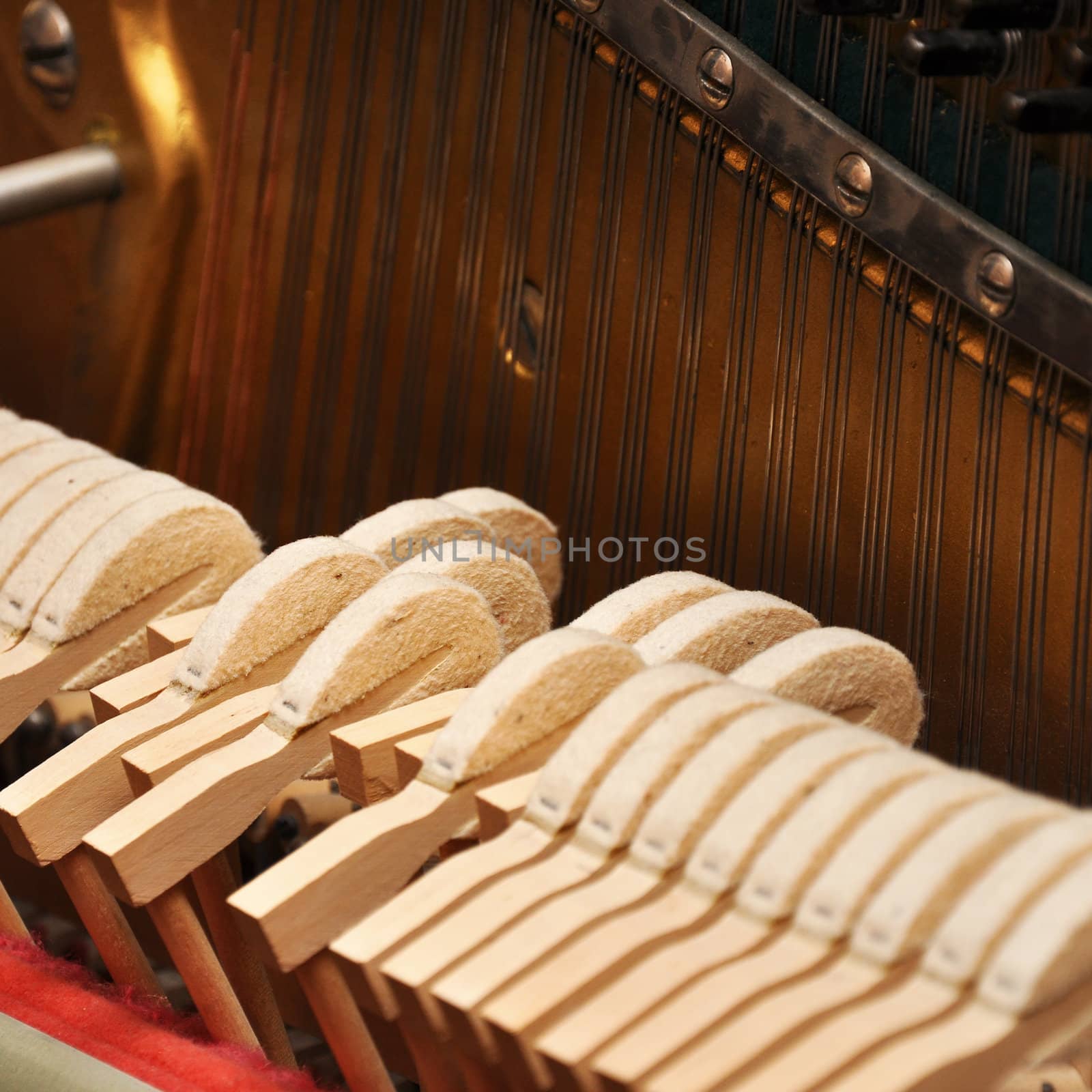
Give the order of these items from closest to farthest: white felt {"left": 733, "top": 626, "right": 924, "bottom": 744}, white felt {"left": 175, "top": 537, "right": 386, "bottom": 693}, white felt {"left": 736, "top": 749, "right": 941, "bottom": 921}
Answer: white felt {"left": 736, "top": 749, "right": 941, "bottom": 921} < white felt {"left": 733, "top": 626, "right": 924, "bottom": 744} < white felt {"left": 175, "top": 537, "right": 386, "bottom": 693}

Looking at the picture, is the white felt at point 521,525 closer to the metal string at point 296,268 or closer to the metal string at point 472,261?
the metal string at point 472,261

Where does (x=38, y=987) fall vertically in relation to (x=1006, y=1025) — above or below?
below

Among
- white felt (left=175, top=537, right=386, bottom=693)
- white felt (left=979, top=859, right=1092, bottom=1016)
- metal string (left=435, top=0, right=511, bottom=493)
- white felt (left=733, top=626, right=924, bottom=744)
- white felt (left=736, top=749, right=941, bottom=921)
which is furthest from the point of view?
metal string (left=435, top=0, right=511, bottom=493)

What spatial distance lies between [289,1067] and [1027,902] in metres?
0.67

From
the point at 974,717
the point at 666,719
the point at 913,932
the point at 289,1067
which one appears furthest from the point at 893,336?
the point at 289,1067

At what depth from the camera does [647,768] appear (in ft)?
3.31

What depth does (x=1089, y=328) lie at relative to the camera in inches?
47.0

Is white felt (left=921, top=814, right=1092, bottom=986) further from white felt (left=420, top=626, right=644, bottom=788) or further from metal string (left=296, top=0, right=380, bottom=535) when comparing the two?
metal string (left=296, top=0, right=380, bottom=535)

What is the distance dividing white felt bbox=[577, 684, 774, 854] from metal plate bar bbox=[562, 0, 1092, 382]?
0.41 m

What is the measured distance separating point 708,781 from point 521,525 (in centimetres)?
62

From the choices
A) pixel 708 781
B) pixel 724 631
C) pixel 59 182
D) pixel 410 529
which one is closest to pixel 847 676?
pixel 724 631

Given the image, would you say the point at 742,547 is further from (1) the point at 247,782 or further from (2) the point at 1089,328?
(1) the point at 247,782

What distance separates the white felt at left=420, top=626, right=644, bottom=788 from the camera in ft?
3.59

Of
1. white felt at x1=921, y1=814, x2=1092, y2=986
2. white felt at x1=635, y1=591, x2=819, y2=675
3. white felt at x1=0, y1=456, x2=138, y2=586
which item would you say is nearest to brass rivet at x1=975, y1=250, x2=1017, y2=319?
white felt at x1=635, y1=591, x2=819, y2=675
